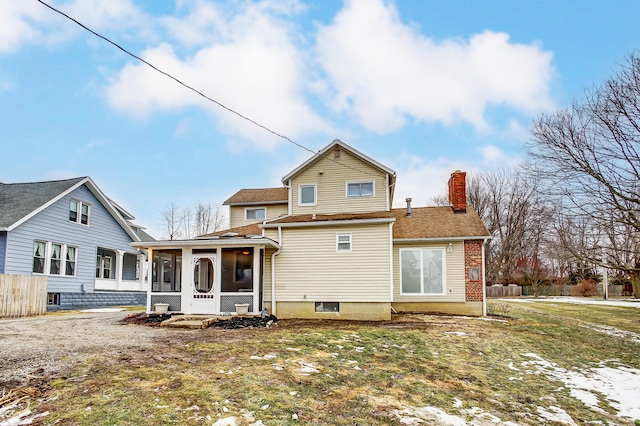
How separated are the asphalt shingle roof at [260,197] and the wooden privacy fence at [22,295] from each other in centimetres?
912

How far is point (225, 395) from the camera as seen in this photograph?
5.67 metres

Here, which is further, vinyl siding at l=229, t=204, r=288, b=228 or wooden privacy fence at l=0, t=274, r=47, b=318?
vinyl siding at l=229, t=204, r=288, b=228

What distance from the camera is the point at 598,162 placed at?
619 inches

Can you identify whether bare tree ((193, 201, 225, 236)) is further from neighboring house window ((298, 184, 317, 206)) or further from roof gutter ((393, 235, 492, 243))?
roof gutter ((393, 235, 492, 243))

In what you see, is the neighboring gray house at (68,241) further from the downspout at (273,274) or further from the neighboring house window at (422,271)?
the neighboring house window at (422,271)

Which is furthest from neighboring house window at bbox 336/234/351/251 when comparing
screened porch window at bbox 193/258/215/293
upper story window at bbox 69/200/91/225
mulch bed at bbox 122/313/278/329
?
upper story window at bbox 69/200/91/225

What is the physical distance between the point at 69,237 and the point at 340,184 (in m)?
13.0

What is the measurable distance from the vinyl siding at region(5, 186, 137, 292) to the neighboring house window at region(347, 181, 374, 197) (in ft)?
42.8

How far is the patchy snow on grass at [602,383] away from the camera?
664 cm

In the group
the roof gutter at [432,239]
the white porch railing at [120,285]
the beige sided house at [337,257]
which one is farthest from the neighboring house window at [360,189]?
the white porch railing at [120,285]

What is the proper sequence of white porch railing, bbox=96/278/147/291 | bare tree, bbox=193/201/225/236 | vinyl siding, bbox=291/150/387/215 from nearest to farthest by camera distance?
vinyl siding, bbox=291/150/387/215, white porch railing, bbox=96/278/147/291, bare tree, bbox=193/201/225/236

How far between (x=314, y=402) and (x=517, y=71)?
1503cm

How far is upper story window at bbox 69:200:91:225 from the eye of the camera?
19.7 meters

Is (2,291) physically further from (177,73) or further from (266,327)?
(177,73)
